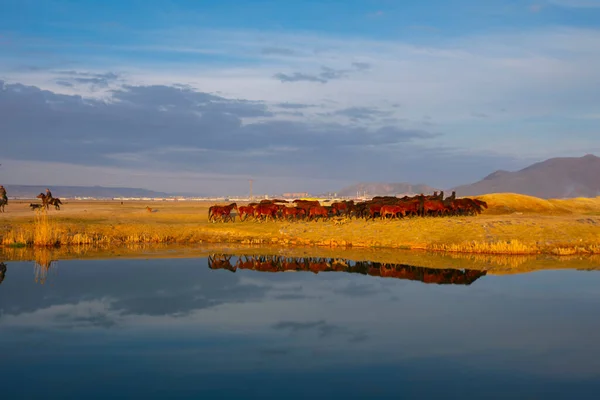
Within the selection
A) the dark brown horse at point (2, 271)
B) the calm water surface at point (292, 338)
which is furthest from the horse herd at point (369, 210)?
the dark brown horse at point (2, 271)

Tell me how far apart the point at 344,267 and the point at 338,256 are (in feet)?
11.3

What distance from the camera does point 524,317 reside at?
16938mm

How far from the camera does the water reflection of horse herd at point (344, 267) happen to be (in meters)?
23.9

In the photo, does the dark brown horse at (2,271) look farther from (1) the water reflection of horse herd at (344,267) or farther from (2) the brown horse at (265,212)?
(2) the brown horse at (265,212)

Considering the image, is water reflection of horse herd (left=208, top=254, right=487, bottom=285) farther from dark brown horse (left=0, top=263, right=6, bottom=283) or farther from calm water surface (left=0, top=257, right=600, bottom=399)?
dark brown horse (left=0, top=263, right=6, bottom=283)

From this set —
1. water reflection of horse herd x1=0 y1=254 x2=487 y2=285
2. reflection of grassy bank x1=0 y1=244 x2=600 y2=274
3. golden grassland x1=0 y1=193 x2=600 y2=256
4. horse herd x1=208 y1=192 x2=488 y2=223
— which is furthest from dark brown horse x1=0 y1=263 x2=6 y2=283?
horse herd x1=208 y1=192 x2=488 y2=223

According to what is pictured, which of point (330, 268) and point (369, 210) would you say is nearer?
point (330, 268)

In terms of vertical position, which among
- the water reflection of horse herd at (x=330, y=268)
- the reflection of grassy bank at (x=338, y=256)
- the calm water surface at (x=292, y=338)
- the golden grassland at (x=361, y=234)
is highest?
the golden grassland at (x=361, y=234)

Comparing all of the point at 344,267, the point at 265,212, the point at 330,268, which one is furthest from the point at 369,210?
the point at 330,268

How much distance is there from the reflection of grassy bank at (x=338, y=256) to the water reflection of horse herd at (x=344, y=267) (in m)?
0.89

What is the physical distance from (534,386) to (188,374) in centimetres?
636

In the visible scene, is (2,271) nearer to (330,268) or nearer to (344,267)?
(330,268)

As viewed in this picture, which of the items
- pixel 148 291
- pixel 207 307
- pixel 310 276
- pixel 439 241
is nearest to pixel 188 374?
pixel 207 307

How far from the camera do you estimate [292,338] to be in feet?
47.8
